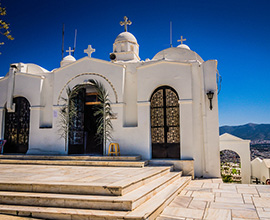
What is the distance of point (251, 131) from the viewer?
6519cm

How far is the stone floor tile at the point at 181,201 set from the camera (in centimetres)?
521

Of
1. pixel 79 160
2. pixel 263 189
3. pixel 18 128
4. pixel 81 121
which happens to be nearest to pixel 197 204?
pixel 263 189

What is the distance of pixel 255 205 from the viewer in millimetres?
5258

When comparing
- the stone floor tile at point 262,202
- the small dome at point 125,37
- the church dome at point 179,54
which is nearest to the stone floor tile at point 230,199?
the stone floor tile at point 262,202

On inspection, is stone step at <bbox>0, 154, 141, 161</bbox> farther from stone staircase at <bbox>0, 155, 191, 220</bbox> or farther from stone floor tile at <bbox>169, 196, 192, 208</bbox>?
stone staircase at <bbox>0, 155, 191, 220</bbox>

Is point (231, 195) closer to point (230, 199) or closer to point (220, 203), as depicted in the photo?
point (230, 199)

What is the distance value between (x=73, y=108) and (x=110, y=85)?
74.6 inches

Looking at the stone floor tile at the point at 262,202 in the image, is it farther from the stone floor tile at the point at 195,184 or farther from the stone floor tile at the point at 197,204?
the stone floor tile at the point at 195,184

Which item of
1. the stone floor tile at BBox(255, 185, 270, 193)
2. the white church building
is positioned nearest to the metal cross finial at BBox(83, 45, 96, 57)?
the white church building

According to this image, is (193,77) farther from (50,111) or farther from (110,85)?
(50,111)

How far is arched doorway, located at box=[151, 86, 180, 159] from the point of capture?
953 centimetres

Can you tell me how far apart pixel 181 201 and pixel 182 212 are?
803mm

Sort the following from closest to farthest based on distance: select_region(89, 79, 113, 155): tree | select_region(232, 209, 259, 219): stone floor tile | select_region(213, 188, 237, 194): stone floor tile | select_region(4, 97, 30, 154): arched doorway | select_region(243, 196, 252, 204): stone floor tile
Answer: select_region(232, 209, 259, 219): stone floor tile → select_region(243, 196, 252, 204): stone floor tile → select_region(213, 188, 237, 194): stone floor tile → select_region(89, 79, 113, 155): tree → select_region(4, 97, 30, 154): arched doorway

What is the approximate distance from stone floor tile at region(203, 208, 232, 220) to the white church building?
429 cm
